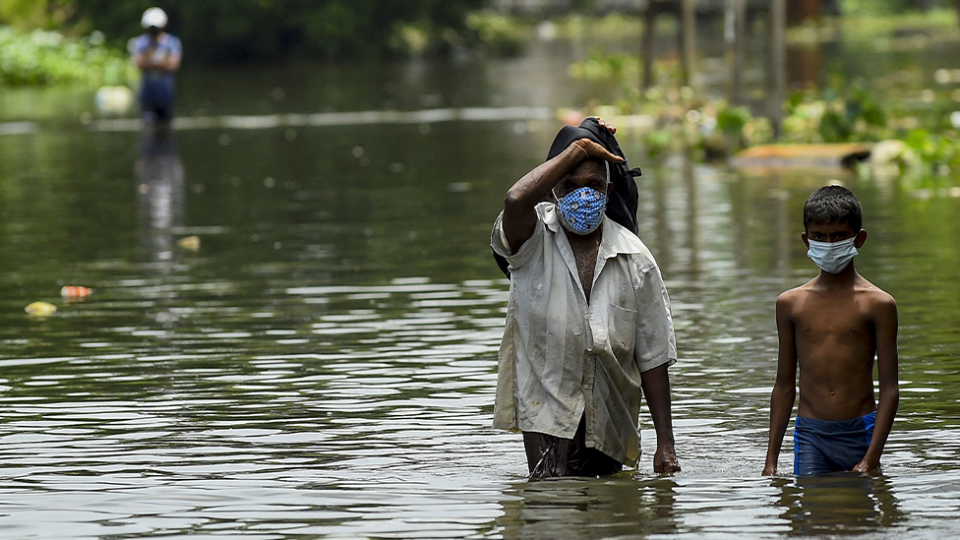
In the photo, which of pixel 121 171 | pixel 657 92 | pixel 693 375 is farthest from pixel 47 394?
pixel 657 92

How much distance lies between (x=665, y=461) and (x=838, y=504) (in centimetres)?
69

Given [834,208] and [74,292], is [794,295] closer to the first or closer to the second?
[834,208]

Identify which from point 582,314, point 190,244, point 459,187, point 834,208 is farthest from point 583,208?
point 459,187

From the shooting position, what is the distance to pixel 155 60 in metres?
27.8

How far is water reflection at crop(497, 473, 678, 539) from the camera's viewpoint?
5.59m

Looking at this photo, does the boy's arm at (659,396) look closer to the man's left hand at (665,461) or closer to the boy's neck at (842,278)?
the man's left hand at (665,461)

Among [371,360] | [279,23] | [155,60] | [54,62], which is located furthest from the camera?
[279,23]

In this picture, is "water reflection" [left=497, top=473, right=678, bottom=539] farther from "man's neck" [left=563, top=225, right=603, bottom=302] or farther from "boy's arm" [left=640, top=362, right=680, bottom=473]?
"man's neck" [left=563, top=225, right=603, bottom=302]

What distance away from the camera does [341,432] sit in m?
7.55

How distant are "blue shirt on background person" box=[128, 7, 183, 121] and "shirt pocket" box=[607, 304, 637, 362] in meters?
22.3

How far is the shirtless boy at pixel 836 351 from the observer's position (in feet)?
18.7

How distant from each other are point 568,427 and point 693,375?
2860 mm

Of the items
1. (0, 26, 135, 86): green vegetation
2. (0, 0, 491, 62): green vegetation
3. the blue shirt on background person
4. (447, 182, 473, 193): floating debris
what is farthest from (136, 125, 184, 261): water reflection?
(0, 0, 491, 62): green vegetation

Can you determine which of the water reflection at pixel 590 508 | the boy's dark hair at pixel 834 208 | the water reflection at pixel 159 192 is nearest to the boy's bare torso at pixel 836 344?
the boy's dark hair at pixel 834 208
